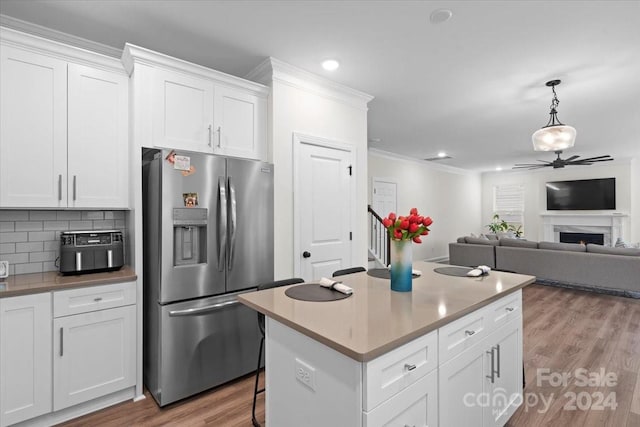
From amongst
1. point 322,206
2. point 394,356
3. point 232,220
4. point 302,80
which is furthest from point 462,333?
point 302,80

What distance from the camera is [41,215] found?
7.63 feet

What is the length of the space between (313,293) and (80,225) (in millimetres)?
2079

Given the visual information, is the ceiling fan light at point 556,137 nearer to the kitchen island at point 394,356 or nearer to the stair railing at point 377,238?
the kitchen island at point 394,356

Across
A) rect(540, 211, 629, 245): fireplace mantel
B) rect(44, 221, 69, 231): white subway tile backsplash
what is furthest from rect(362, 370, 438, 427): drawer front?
rect(540, 211, 629, 245): fireplace mantel

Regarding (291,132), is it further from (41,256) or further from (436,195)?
(436,195)

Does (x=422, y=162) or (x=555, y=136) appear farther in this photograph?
(x=422, y=162)

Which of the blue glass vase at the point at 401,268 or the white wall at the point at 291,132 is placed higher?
the white wall at the point at 291,132

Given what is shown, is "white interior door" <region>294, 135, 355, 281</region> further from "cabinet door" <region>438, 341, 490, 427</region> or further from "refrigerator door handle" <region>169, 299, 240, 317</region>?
"cabinet door" <region>438, 341, 490, 427</region>

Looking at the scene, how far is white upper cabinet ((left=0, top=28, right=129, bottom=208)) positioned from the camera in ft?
6.49

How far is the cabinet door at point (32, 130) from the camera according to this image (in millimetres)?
1962

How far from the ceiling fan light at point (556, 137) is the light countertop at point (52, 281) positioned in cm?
403

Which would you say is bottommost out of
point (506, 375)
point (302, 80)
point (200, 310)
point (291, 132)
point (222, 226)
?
point (506, 375)

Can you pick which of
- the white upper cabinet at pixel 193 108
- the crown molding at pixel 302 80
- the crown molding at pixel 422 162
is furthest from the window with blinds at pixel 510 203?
the white upper cabinet at pixel 193 108

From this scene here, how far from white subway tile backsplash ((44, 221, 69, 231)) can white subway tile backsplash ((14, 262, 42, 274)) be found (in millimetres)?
273
